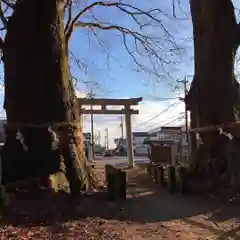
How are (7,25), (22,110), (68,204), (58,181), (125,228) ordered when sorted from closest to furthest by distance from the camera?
(125,228), (68,204), (58,181), (22,110), (7,25)

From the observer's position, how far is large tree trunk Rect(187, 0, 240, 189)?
10984mm

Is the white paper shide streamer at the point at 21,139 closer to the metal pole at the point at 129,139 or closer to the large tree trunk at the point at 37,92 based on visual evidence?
the large tree trunk at the point at 37,92

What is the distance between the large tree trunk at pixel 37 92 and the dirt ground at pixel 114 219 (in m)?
0.89

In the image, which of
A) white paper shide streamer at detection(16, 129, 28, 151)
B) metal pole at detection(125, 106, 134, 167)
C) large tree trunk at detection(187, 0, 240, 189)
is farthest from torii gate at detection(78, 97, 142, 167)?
white paper shide streamer at detection(16, 129, 28, 151)

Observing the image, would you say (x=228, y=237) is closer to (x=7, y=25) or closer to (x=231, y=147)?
(x=231, y=147)

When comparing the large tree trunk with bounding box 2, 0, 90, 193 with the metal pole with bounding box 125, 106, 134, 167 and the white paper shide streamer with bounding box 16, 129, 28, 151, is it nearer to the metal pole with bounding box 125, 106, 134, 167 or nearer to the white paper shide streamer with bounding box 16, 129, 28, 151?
the white paper shide streamer with bounding box 16, 129, 28, 151

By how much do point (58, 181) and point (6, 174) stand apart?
45.5 inches

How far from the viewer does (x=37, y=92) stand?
949cm

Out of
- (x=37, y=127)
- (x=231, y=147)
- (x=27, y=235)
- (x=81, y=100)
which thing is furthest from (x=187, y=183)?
(x=81, y=100)

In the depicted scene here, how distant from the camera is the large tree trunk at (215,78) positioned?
1098 cm

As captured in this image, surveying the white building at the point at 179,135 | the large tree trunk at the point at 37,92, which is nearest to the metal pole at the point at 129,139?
the white building at the point at 179,135

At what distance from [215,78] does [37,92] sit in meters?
4.64

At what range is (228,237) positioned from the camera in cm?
678

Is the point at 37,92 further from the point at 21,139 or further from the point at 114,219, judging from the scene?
the point at 114,219
